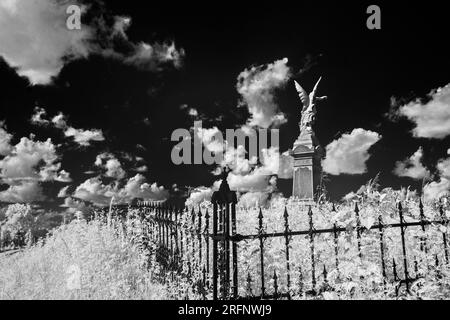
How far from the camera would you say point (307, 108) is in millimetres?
15758

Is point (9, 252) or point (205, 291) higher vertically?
point (9, 252)

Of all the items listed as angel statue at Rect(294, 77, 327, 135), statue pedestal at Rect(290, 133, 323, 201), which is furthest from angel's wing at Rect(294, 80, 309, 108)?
statue pedestal at Rect(290, 133, 323, 201)

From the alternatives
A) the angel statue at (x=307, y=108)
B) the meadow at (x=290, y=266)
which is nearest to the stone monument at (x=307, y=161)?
the angel statue at (x=307, y=108)

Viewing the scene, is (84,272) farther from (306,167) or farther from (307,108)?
(307,108)

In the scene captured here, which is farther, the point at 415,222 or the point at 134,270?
the point at 134,270

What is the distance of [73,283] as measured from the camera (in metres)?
5.15

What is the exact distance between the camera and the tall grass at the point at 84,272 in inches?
201

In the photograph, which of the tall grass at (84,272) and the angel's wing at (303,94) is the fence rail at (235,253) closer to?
the tall grass at (84,272)

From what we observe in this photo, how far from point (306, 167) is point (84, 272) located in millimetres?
10524
